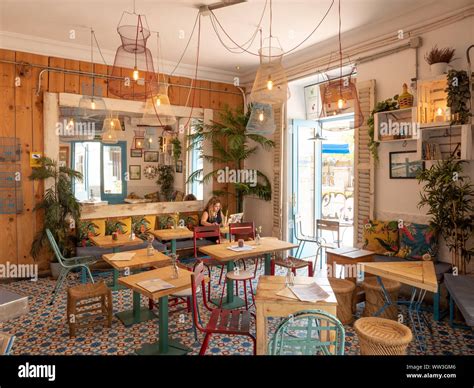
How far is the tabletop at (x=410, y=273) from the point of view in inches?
132

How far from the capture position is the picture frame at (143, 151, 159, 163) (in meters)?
8.60

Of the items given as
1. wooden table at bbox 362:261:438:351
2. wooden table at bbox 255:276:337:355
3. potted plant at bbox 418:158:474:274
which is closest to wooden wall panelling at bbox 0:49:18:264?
wooden table at bbox 255:276:337:355

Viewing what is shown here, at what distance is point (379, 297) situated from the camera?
4.22m

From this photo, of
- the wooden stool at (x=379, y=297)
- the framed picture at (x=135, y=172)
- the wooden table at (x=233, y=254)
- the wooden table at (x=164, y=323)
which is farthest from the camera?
the framed picture at (x=135, y=172)

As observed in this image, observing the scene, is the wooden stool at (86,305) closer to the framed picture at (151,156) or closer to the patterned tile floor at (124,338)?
the patterned tile floor at (124,338)

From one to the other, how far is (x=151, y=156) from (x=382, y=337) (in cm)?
684

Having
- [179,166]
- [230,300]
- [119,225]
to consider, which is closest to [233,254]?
[230,300]

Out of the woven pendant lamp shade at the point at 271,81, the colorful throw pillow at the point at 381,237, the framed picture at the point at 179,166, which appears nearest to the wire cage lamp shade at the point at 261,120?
the woven pendant lamp shade at the point at 271,81

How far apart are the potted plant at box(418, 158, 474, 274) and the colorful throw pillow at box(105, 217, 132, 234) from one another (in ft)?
16.3

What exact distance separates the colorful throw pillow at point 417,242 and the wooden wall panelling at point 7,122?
593 cm

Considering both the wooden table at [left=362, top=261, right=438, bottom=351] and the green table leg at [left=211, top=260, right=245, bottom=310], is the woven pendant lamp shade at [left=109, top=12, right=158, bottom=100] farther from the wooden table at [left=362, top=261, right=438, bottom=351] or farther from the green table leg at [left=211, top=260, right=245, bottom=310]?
the wooden table at [left=362, top=261, right=438, bottom=351]

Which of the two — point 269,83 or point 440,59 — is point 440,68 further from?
point 269,83
